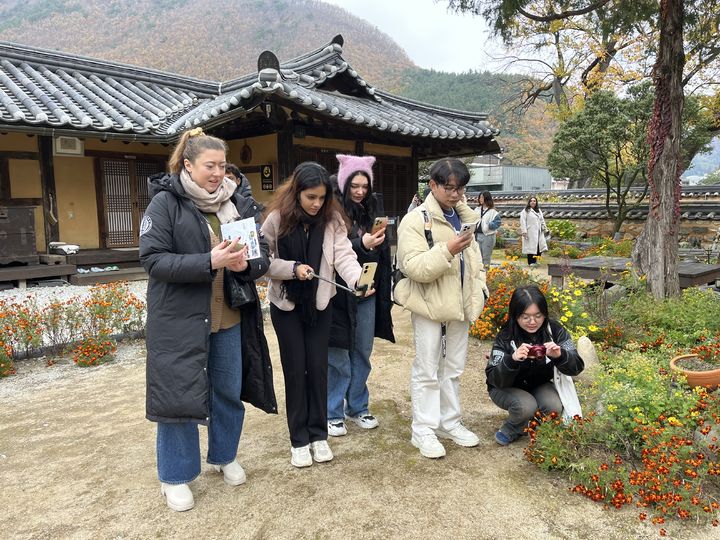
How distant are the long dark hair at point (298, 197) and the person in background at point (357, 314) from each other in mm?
326

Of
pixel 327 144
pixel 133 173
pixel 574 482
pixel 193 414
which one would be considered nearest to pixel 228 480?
pixel 193 414

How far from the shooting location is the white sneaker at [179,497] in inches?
104

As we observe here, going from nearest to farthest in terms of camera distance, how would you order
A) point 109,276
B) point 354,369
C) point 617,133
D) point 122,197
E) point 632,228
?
1. point 354,369
2. point 109,276
3. point 122,197
4. point 617,133
5. point 632,228

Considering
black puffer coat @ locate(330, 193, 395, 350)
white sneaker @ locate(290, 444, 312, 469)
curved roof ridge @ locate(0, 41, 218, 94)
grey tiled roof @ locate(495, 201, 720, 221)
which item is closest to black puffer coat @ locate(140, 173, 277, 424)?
white sneaker @ locate(290, 444, 312, 469)

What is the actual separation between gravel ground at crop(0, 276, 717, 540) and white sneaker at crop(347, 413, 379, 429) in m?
0.04

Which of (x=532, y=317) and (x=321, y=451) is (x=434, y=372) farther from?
(x=321, y=451)

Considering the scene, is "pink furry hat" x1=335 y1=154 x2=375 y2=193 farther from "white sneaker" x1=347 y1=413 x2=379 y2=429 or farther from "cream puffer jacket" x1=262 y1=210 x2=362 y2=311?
"white sneaker" x1=347 y1=413 x2=379 y2=429

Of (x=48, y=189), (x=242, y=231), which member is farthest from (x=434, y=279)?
(x=48, y=189)

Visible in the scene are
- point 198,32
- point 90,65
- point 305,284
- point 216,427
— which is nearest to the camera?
point 216,427

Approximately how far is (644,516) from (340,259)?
2011mm

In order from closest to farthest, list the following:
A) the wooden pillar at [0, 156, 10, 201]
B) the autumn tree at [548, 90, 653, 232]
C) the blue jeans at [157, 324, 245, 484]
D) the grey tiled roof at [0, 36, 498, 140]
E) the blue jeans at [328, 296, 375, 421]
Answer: the blue jeans at [157, 324, 245, 484]
the blue jeans at [328, 296, 375, 421]
the grey tiled roof at [0, 36, 498, 140]
the wooden pillar at [0, 156, 10, 201]
the autumn tree at [548, 90, 653, 232]

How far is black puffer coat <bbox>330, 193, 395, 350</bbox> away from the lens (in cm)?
329

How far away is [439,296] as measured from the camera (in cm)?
Result: 306

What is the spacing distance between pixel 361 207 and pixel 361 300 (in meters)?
0.62
